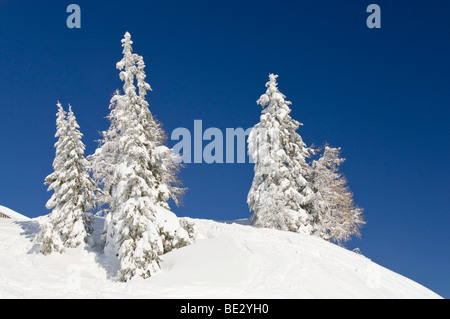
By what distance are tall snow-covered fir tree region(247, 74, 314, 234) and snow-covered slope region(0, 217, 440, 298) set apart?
4723 mm

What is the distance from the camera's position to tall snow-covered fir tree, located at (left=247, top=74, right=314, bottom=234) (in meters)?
31.0

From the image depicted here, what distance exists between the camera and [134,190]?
21.2 meters

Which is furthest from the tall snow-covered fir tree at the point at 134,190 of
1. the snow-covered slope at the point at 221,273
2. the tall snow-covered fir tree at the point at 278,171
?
the tall snow-covered fir tree at the point at 278,171

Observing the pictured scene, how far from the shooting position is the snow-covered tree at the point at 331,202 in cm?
3434

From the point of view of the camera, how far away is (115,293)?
58.2 feet

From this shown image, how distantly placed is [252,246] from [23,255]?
14.4 m

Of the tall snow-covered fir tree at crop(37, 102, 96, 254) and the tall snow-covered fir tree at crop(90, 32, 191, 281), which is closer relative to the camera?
the tall snow-covered fir tree at crop(90, 32, 191, 281)

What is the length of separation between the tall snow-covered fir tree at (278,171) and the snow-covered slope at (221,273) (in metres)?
4.72

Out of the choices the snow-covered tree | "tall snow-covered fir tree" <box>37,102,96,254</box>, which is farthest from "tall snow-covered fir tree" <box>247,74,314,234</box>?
"tall snow-covered fir tree" <box>37,102,96,254</box>

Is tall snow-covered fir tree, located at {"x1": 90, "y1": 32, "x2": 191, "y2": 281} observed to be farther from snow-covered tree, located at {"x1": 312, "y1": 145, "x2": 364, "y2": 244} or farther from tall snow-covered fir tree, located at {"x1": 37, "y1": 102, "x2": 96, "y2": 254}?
snow-covered tree, located at {"x1": 312, "y1": 145, "x2": 364, "y2": 244}

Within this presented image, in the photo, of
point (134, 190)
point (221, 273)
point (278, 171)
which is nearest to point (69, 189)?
point (134, 190)

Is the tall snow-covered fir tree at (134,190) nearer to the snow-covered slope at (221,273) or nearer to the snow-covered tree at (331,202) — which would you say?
the snow-covered slope at (221,273)
